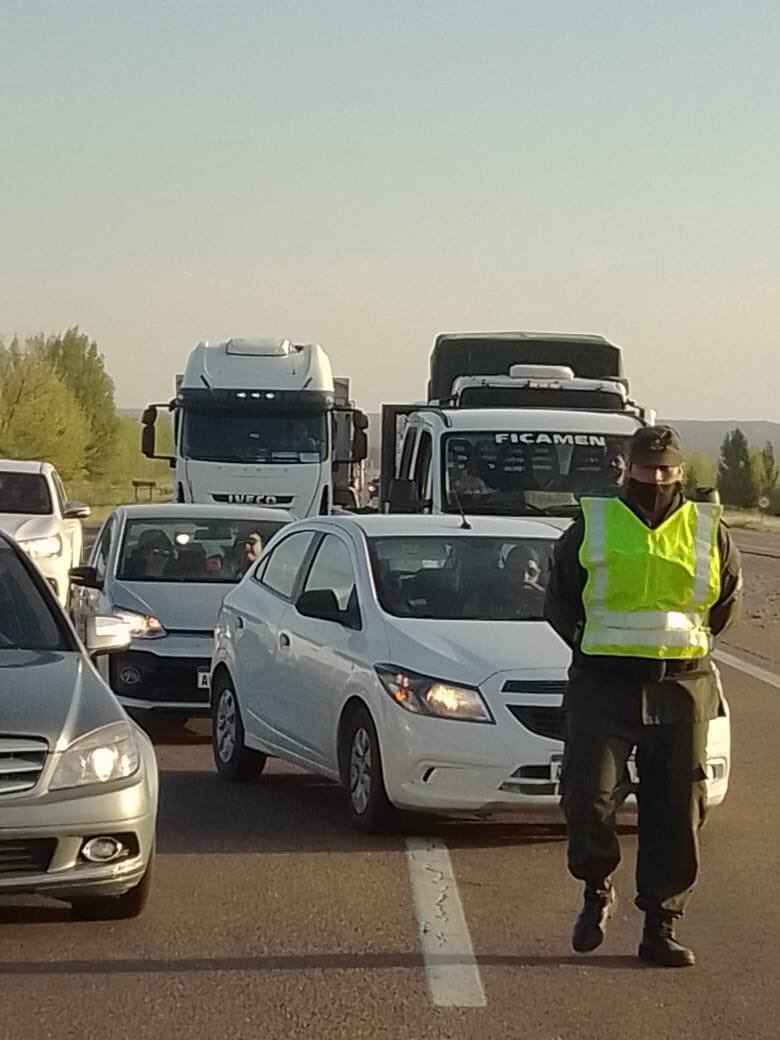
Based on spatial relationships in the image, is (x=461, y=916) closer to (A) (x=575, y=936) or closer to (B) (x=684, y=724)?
(A) (x=575, y=936)

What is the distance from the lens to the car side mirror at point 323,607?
10125 mm

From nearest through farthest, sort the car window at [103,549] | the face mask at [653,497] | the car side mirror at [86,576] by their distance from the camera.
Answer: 1. the face mask at [653,497]
2. the car side mirror at [86,576]
3. the car window at [103,549]

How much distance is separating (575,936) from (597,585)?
4.05ft

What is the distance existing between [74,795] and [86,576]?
7016 millimetres

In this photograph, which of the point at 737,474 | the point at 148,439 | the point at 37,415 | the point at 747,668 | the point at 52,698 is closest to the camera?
the point at 52,698

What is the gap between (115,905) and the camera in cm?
753

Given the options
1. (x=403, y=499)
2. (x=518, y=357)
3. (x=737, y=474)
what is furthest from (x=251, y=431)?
(x=737, y=474)

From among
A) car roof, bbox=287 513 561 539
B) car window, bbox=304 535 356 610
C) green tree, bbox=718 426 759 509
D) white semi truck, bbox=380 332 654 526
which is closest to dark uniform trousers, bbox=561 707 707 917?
car window, bbox=304 535 356 610

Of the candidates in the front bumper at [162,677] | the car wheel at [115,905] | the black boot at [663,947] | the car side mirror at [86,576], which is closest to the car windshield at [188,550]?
the car side mirror at [86,576]

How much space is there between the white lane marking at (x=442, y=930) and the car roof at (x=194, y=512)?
6.48 meters

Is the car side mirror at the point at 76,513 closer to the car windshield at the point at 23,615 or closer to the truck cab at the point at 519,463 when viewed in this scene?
the truck cab at the point at 519,463

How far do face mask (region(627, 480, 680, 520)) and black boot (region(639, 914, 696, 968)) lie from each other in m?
1.42

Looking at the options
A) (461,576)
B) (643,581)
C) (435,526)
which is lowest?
(461,576)

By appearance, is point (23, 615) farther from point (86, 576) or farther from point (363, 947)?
point (86, 576)
